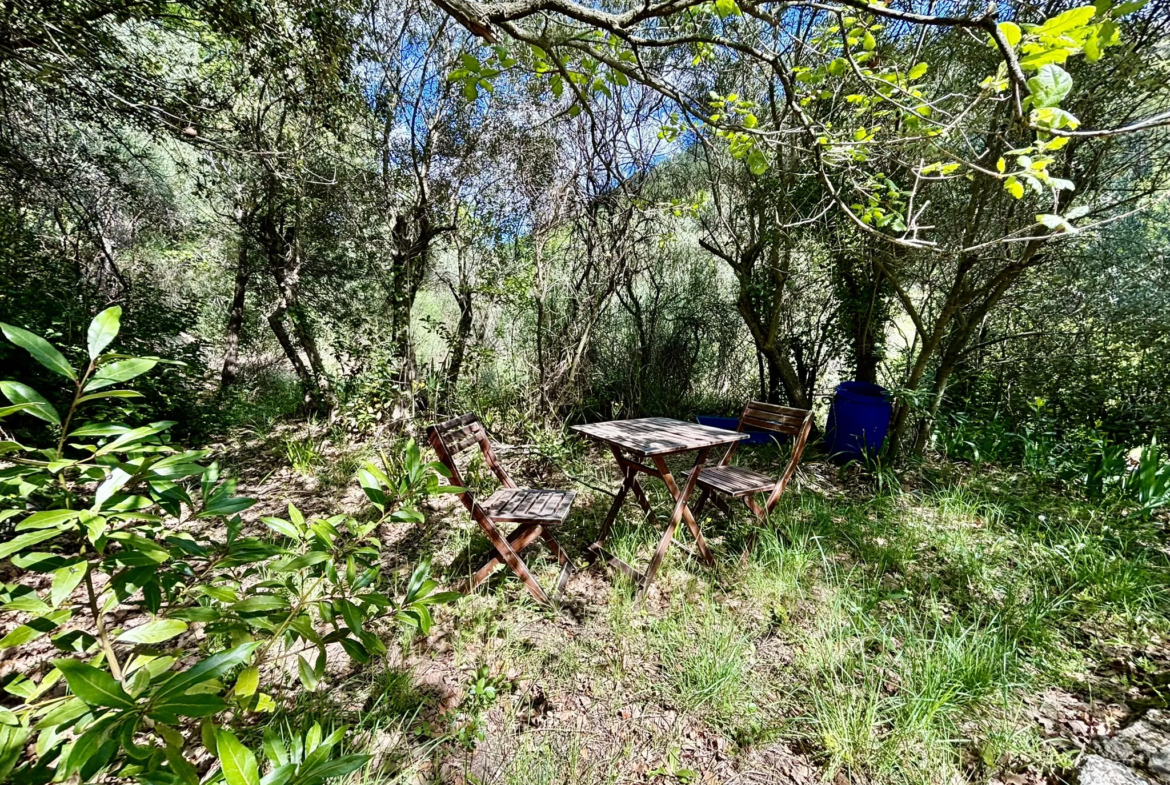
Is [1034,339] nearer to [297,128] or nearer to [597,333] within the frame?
[597,333]

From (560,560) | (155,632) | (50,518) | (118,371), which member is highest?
(118,371)

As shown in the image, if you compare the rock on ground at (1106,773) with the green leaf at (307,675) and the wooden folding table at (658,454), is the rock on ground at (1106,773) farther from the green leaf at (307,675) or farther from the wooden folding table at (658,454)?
the green leaf at (307,675)

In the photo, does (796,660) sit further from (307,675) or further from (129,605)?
(129,605)

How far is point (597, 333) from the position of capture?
5094mm

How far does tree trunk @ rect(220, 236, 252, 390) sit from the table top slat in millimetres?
4340

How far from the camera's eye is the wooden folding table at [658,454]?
2461mm

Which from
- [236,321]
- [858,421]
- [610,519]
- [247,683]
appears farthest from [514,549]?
[236,321]

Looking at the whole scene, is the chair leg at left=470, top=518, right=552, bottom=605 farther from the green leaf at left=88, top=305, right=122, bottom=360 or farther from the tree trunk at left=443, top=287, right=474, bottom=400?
the tree trunk at left=443, top=287, right=474, bottom=400

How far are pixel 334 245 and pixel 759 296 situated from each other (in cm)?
472

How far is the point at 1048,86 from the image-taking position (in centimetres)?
103

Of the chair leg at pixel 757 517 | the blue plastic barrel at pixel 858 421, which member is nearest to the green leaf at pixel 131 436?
the chair leg at pixel 757 517

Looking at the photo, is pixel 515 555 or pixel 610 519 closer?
pixel 515 555

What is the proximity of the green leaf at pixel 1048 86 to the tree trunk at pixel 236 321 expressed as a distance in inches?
229

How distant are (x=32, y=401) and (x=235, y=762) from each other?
70cm
